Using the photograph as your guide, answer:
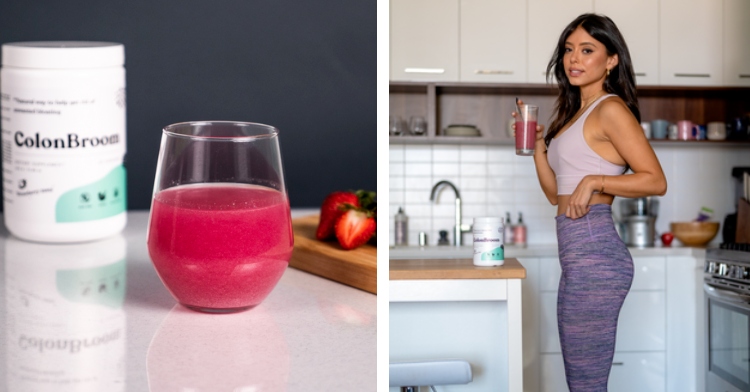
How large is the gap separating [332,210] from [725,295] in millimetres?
1885

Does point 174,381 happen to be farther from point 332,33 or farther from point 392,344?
point 392,344

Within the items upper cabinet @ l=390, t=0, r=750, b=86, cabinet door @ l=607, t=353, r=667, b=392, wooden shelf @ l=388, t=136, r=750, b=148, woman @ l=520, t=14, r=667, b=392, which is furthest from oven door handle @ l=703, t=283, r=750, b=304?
woman @ l=520, t=14, r=667, b=392

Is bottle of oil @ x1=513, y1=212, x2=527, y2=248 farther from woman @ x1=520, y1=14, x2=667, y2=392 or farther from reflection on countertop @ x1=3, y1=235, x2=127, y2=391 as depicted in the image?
reflection on countertop @ x1=3, y1=235, x2=127, y2=391

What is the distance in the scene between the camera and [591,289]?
162 centimetres

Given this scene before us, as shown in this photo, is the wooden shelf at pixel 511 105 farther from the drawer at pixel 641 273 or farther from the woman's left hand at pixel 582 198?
the woman's left hand at pixel 582 198

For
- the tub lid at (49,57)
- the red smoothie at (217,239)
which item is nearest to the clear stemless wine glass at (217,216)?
the red smoothie at (217,239)

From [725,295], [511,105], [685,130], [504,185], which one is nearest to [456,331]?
[725,295]

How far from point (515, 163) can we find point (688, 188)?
727mm

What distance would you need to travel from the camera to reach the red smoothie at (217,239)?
79 centimetres

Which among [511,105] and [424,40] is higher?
[424,40]

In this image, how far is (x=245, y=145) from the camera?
0.81m

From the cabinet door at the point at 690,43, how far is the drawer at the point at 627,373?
3.46 ft

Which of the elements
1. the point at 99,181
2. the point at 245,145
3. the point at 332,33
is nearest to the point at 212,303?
the point at 245,145

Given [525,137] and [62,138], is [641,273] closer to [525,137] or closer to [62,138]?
[525,137]
